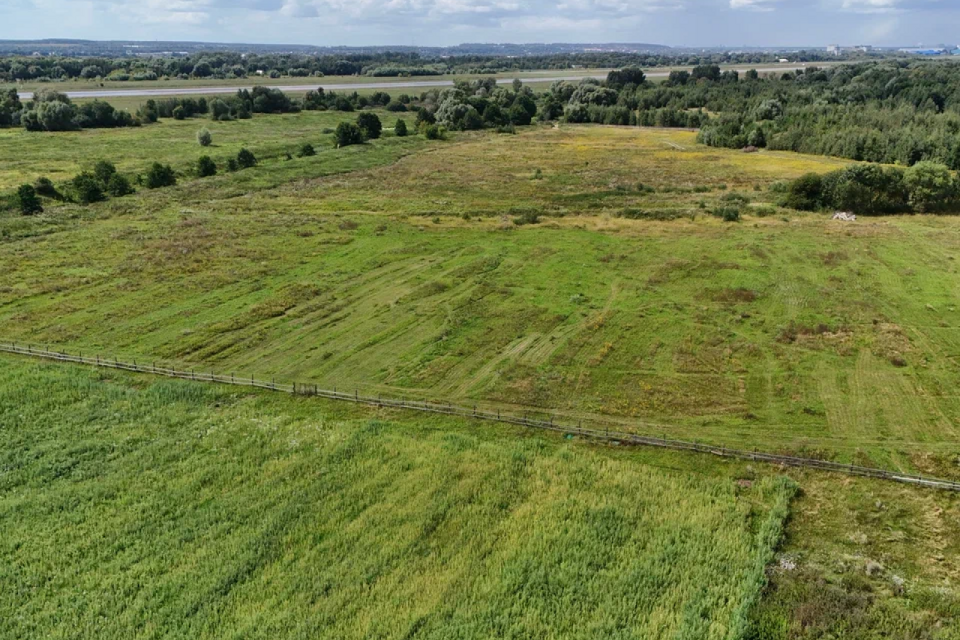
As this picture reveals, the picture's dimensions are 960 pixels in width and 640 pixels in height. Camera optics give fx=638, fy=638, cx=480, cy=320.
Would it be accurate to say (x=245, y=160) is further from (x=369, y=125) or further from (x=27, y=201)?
(x=369, y=125)

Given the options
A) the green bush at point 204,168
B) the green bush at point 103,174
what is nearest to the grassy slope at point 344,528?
the green bush at point 103,174

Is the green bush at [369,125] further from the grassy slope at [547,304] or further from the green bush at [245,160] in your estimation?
the grassy slope at [547,304]

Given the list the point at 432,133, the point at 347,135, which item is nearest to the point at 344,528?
the point at 347,135

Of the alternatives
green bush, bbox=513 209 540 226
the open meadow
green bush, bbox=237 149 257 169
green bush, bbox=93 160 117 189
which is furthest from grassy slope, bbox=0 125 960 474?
green bush, bbox=237 149 257 169

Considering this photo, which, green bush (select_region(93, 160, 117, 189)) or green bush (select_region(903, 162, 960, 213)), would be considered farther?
green bush (select_region(93, 160, 117, 189))

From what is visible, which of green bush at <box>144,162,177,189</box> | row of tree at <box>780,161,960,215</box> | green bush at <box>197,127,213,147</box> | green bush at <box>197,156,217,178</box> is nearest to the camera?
row of tree at <box>780,161,960,215</box>

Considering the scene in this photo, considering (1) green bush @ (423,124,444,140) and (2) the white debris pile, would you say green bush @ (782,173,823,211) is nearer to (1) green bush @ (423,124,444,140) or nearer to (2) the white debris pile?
(2) the white debris pile

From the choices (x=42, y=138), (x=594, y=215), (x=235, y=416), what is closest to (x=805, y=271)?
(x=594, y=215)
